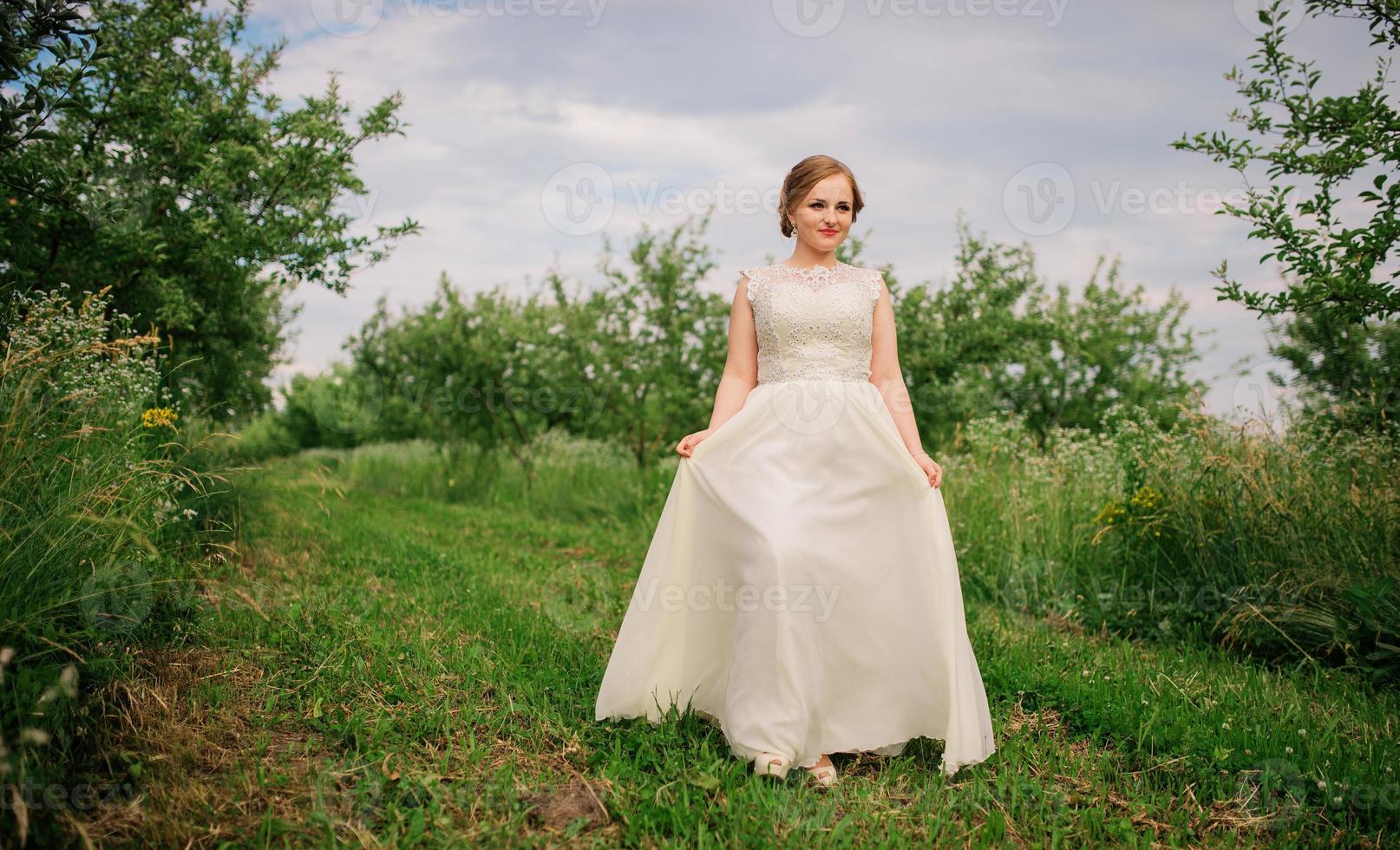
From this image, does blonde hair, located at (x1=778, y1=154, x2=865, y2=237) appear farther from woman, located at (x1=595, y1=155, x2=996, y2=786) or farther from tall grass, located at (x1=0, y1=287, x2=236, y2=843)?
tall grass, located at (x1=0, y1=287, x2=236, y2=843)

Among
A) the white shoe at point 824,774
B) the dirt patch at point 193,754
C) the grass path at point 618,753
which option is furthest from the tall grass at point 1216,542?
the dirt patch at point 193,754

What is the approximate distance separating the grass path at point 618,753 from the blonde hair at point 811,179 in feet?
7.36

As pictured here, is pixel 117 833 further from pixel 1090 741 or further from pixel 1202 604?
pixel 1202 604

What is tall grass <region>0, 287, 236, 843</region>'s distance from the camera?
259 centimetres

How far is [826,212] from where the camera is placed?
3.63 m

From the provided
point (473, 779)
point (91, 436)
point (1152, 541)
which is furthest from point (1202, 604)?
point (91, 436)

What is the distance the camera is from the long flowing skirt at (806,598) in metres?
3.03

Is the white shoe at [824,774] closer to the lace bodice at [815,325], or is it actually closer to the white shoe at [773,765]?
the white shoe at [773,765]

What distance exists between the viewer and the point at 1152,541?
5430mm

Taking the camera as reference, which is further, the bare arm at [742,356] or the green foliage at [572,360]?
the green foliage at [572,360]

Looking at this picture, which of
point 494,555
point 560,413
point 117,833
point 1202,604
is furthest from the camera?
point 560,413

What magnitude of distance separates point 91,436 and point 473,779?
252 cm

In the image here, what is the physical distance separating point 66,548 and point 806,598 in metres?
2.70

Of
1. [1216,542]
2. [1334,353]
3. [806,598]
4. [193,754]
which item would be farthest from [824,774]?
[1334,353]
